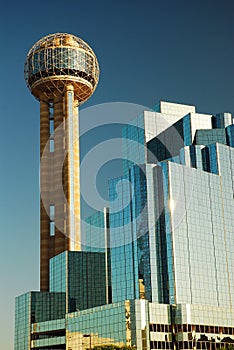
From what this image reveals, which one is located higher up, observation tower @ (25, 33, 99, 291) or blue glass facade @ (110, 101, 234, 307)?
observation tower @ (25, 33, 99, 291)

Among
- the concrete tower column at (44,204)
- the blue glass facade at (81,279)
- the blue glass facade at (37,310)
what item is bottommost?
the blue glass facade at (37,310)

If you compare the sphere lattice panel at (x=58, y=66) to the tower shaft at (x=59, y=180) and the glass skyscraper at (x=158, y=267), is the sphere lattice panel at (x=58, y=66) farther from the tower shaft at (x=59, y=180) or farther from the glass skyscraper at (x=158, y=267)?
the glass skyscraper at (x=158, y=267)

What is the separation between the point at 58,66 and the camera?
171250mm

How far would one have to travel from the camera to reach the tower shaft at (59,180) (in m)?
163

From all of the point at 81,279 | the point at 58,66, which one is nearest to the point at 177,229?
the point at 81,279

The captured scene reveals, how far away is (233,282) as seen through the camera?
132m

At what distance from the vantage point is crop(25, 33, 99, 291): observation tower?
541 feet

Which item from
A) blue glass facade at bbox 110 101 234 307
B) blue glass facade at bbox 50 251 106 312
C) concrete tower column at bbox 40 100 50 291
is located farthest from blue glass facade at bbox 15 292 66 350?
blue glass facade at bbox 110 101 234 307

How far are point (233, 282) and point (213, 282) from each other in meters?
7.45

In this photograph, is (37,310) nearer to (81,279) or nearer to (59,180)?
(81,279)

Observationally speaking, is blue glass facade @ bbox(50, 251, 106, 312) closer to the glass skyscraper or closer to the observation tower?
the glass skyscraper

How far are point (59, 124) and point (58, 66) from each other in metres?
16.6

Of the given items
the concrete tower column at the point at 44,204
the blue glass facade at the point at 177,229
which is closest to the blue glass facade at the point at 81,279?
the concrete tower column at the point at 44,204

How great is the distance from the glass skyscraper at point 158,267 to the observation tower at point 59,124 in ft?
47.9
